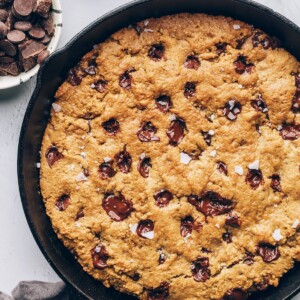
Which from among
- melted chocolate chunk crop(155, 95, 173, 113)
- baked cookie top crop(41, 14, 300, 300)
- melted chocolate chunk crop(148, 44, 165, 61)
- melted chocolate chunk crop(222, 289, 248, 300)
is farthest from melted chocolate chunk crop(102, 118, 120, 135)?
melted chocolate chunk crop(222, 289, 248, 300)

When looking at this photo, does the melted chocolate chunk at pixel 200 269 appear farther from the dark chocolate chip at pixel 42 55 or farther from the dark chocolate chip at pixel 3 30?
the dark chocolate chip at pixel 3 30

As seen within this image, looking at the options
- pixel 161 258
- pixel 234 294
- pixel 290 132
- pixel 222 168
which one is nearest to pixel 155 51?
pixel 222 168

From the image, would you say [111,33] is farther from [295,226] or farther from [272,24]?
[295,226]

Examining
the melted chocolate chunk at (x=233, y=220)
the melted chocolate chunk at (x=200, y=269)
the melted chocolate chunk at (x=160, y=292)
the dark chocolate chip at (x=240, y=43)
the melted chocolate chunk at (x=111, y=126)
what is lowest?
the melted chocolate chunk at (x=160, y=292)

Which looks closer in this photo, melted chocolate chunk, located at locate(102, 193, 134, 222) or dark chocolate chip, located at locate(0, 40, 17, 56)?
melted chocolate chunk, located at locate(102, 193, 134, 222)

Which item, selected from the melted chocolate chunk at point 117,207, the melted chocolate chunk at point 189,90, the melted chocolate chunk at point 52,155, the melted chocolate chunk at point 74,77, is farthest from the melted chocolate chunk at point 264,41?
the melted chocolate chunk at point 52,155

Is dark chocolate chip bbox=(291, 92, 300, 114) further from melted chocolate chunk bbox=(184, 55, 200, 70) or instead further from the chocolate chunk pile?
the chocolate chunk pile

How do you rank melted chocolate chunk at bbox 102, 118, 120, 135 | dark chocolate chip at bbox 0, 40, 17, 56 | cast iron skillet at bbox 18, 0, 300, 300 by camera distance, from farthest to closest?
1. dark chocolate chip at bbox 0, 40, 17, 56
2. melted chocolate chunk at bbox 102, 118, 120, 135
3. cast iron skillet at bbox 18, 0, 300, 300

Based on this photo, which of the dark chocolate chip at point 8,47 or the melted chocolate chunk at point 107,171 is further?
the dark chocolate chip at point 8,47
